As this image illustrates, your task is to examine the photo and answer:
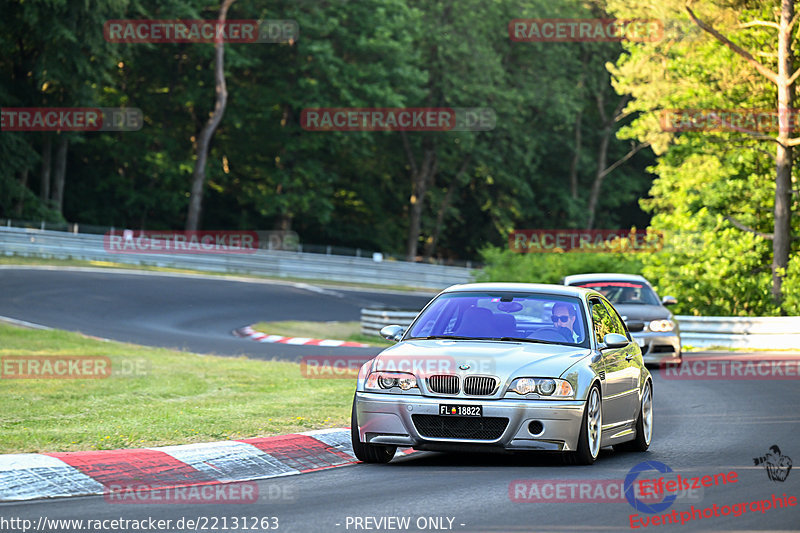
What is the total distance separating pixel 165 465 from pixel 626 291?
14.4 meters

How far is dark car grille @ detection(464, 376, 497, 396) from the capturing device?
955cm

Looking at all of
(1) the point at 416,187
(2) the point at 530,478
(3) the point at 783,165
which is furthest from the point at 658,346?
(1) the point at 416,187

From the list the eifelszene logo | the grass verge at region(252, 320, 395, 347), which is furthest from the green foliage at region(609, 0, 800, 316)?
the eifelszene logo

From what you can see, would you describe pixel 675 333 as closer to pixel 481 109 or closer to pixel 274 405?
pixel 274 405

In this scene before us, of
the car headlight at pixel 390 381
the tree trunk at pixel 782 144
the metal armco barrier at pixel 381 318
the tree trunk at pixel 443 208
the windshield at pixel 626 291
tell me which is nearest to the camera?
the car headlight at pixel 390 381

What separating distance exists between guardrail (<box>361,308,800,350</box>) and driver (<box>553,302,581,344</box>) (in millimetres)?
16236

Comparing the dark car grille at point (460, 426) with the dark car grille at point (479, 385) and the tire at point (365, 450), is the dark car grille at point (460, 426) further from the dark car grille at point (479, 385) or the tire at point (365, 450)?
the tire at point (365, 450)

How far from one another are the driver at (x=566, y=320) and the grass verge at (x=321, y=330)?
57.7ft

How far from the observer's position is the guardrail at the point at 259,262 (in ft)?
143

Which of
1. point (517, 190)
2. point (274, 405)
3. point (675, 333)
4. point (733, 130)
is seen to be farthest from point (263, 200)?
point (274, 405)

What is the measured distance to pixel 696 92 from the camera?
35.5 metres

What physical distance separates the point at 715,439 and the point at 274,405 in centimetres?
467

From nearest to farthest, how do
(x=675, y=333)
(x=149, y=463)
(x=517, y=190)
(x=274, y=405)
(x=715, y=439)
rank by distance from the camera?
1. (x=149, y=463)
2. (x=715, y=439)
3. (x=274, y=405)
4. (x=675, y=333)
5. (x=517, y=190)

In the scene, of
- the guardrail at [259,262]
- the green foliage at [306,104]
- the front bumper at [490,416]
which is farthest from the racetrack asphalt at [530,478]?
the green foliage at [306,104]
